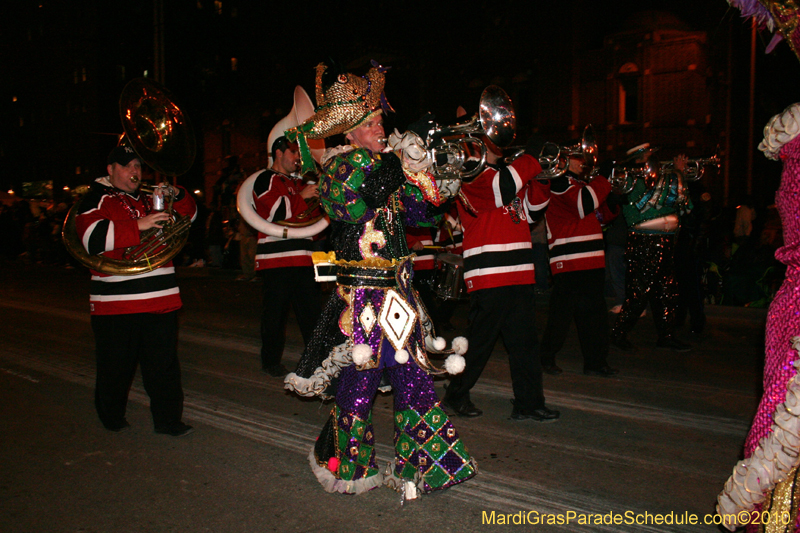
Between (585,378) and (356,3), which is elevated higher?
(356,3)

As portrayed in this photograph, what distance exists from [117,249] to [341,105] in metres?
2.20

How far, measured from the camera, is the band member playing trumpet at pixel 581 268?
19.5ft

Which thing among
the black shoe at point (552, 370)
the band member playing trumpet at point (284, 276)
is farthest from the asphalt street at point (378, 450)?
the band member playing trumpet at point (284, 276)

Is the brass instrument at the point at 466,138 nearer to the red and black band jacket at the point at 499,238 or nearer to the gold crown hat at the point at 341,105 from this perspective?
the gold crown hat at the point at 341,105

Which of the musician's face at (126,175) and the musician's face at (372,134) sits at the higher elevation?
the musician's face at (372,134)

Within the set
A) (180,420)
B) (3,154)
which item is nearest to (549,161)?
(180,420)

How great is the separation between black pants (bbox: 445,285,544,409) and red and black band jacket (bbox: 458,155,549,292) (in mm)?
91

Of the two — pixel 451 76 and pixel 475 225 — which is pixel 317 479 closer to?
pixel 475 225

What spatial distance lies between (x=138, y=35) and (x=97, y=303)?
148 ft

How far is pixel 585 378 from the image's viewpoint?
238 inches

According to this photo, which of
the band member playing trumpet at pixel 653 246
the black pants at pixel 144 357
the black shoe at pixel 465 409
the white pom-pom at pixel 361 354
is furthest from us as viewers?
the band member playing trumpet at pixel 653 246

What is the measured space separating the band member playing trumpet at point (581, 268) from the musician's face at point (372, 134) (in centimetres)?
297

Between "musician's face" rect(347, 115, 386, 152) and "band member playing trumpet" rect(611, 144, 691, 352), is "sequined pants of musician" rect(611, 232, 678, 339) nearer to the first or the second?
"band member playing trumpet" rect(611, 144, 691, 352)

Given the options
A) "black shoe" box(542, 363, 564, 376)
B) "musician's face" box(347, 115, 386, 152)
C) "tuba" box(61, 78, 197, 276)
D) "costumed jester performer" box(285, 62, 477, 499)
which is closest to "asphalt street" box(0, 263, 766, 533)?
"black shoe" box(542, 363, 564, 376)
